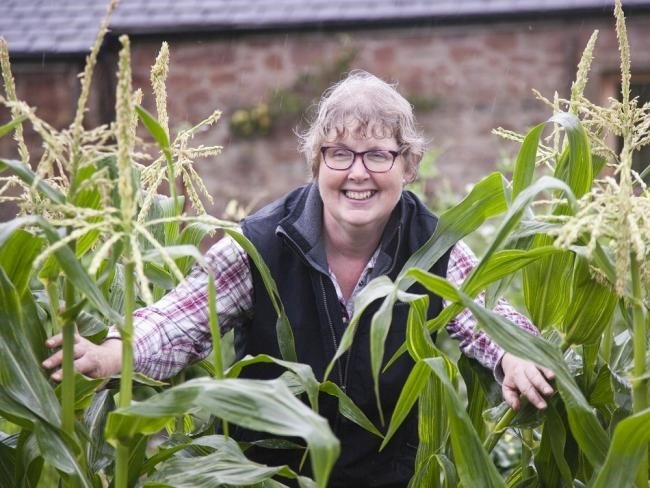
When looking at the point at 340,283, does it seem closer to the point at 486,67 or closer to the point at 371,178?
the point at 371,178

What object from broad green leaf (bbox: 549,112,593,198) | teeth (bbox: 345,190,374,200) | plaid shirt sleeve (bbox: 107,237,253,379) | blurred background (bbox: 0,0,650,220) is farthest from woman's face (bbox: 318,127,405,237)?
blurred background (bbox: 0,0,650,220)

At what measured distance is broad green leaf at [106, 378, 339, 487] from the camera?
1.54m

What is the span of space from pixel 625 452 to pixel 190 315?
981 millimetres

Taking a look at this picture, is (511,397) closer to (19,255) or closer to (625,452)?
(625,452)

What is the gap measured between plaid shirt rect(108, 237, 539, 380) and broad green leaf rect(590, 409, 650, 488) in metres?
0.42

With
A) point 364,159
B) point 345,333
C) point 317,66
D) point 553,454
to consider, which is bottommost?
point 553,454

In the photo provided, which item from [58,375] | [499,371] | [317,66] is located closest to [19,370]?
[58,375]

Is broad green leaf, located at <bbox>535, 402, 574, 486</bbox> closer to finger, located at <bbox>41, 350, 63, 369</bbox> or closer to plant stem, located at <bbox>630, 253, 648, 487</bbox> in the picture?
plant stem, located at <bbox>630, 253, 648, 487</bbox>

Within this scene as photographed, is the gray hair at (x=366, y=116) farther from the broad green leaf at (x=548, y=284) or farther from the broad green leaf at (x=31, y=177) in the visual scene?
the broad green leaf at (x=31, y=177)

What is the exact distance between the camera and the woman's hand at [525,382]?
2.01m

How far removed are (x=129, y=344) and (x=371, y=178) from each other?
889 mm

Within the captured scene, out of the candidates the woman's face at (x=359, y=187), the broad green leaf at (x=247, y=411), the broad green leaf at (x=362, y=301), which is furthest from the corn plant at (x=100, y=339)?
the woman's face at (x=359, y=187)

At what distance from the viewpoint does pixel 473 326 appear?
2371 mm

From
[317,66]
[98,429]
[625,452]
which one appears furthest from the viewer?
[317,66]
